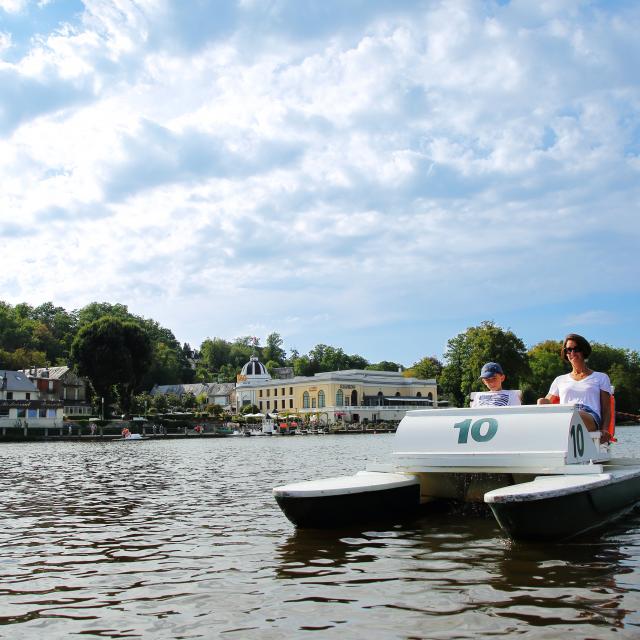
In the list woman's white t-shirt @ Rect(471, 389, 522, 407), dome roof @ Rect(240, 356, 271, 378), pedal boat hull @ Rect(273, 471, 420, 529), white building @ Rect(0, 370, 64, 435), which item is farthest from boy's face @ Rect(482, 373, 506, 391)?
dome roof @ Rect(240, 356, 271, 378)

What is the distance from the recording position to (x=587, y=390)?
37.8 feet

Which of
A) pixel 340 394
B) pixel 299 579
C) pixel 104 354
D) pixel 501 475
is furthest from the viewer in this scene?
pixel 340 394

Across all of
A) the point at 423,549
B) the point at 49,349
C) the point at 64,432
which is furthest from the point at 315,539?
the point at 49,349

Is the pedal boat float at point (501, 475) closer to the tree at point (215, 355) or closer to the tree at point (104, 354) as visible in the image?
the tree at point (104, 354)

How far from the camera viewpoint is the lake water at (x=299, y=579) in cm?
582

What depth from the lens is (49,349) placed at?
14362cm

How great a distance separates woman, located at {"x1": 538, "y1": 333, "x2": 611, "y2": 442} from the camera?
11.4m

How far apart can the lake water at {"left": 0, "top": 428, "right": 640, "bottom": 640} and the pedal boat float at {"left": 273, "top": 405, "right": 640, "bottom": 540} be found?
0.31 metres

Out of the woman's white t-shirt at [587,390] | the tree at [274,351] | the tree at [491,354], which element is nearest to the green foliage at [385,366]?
the tree at [274,351]

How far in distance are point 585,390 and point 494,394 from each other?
1500 millimetres

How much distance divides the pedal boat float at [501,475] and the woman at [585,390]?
0.30 m

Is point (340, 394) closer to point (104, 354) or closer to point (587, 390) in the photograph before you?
point (104, 354)

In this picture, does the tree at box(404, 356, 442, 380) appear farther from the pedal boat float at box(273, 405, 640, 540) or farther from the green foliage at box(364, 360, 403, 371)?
the pedal boat float at box(273, 405, 640, 540)

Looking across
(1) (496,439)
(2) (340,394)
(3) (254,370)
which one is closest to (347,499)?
(1) (496,439)
